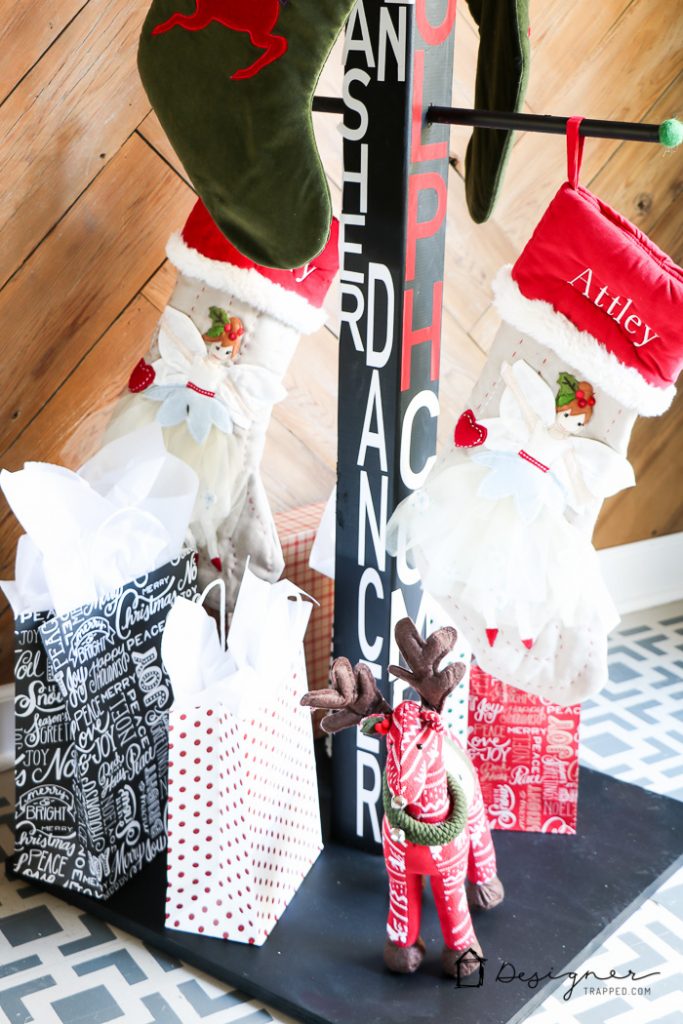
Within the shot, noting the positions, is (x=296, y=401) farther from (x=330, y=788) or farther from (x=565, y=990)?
(x=565, y=990)

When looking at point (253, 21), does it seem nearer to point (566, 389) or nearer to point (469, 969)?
point (566, 389)

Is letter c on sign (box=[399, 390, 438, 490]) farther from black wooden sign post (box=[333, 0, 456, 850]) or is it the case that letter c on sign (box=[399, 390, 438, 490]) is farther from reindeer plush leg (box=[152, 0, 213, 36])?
reindeer plush leg (box=[152, 0, 213, 36])

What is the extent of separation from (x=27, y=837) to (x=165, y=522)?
1.46 feet

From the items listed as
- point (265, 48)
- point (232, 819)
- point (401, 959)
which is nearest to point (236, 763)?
point (232, 819)

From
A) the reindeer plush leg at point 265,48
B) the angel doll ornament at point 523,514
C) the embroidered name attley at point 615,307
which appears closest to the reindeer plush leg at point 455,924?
the angel doll ornament at point 523,514

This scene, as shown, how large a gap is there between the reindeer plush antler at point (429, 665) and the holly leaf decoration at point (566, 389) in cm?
31

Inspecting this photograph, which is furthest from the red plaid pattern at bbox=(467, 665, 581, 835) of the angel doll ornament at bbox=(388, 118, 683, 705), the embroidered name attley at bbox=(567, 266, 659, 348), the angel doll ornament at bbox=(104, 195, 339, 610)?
the embroidered name attley at bbox=(567, 266, 659, 348)

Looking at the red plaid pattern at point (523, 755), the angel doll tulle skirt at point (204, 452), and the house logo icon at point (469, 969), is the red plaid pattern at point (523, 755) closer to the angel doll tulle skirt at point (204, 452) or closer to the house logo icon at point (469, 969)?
the house logo icon at point (469, 969)

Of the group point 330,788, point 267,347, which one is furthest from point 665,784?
point 267,347

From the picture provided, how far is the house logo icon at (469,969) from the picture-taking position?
55.2 inches

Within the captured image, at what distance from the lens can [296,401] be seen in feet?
6.77

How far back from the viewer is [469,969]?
55.4 inches

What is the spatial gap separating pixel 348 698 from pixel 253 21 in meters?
0.75

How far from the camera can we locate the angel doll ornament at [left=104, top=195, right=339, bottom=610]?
62.8 inches
